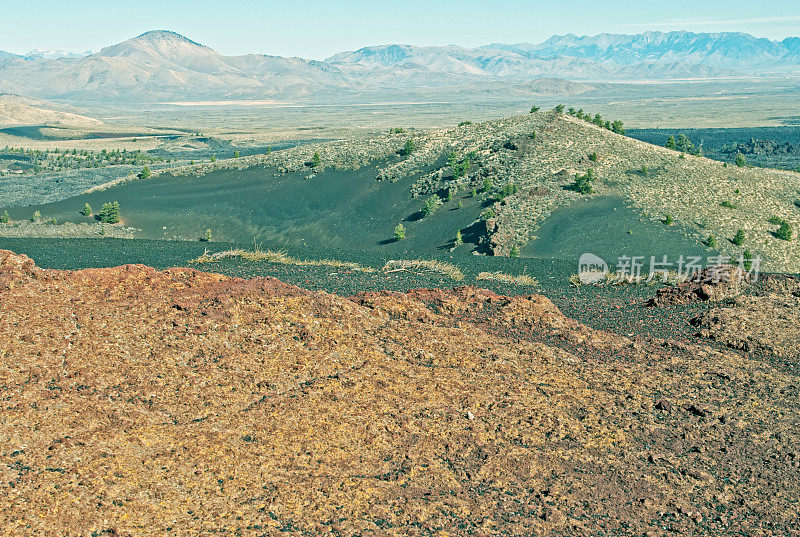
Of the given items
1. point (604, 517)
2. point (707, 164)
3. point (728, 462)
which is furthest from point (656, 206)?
point (604, 517)

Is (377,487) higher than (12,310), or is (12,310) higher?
(12,310)

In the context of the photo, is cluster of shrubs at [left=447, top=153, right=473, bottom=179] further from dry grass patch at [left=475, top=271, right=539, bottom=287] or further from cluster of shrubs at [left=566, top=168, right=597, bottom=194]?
dry grass patch at [left=475, top=271, right=539, bottom=287]

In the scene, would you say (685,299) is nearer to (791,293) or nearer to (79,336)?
(791,293)

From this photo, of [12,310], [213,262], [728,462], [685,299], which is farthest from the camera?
[213,262]

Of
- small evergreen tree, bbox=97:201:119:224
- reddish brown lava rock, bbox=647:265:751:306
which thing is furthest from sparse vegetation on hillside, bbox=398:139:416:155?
reddish brown lava rock, bbox=647:265:751:306

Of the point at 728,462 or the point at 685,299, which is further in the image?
the point at 685,299

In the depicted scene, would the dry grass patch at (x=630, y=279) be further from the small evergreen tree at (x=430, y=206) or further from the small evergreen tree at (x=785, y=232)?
the small evergreen tree at (x=430, y=206)
